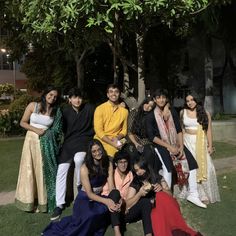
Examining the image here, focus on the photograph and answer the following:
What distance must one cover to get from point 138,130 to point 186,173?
0.94 meters

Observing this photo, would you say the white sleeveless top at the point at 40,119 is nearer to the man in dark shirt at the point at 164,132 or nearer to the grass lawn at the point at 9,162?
the man in dark shirt at the point at 164,132

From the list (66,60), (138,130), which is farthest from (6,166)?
(66,60)

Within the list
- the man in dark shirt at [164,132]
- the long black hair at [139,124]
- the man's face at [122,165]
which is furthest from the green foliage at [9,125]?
the man's face at [122,165]

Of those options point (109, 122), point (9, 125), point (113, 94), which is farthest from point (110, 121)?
point (9, 125)

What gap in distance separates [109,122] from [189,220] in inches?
63.3

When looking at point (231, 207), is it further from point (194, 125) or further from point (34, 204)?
point (34, 204)

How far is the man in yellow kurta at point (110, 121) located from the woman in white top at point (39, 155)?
0.52 m

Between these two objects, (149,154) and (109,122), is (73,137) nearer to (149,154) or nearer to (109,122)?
(109,122)

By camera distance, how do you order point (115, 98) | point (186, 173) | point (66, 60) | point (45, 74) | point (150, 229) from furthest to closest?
1. point (45, 74)
2. point (66, 60)
3. point (186, 173)
4. point (115, 98)
5. point (150, 229)

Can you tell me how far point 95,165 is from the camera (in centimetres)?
511

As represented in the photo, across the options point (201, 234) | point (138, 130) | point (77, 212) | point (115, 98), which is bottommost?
point (201, 234)

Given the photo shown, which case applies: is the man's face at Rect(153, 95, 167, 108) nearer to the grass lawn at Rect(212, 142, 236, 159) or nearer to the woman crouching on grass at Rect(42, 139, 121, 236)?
the woman crouching on grass at Rect(42, 139, 121, 236)

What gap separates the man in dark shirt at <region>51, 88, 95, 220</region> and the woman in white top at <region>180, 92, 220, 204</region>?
1.43 m

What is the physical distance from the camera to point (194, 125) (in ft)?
20.3
